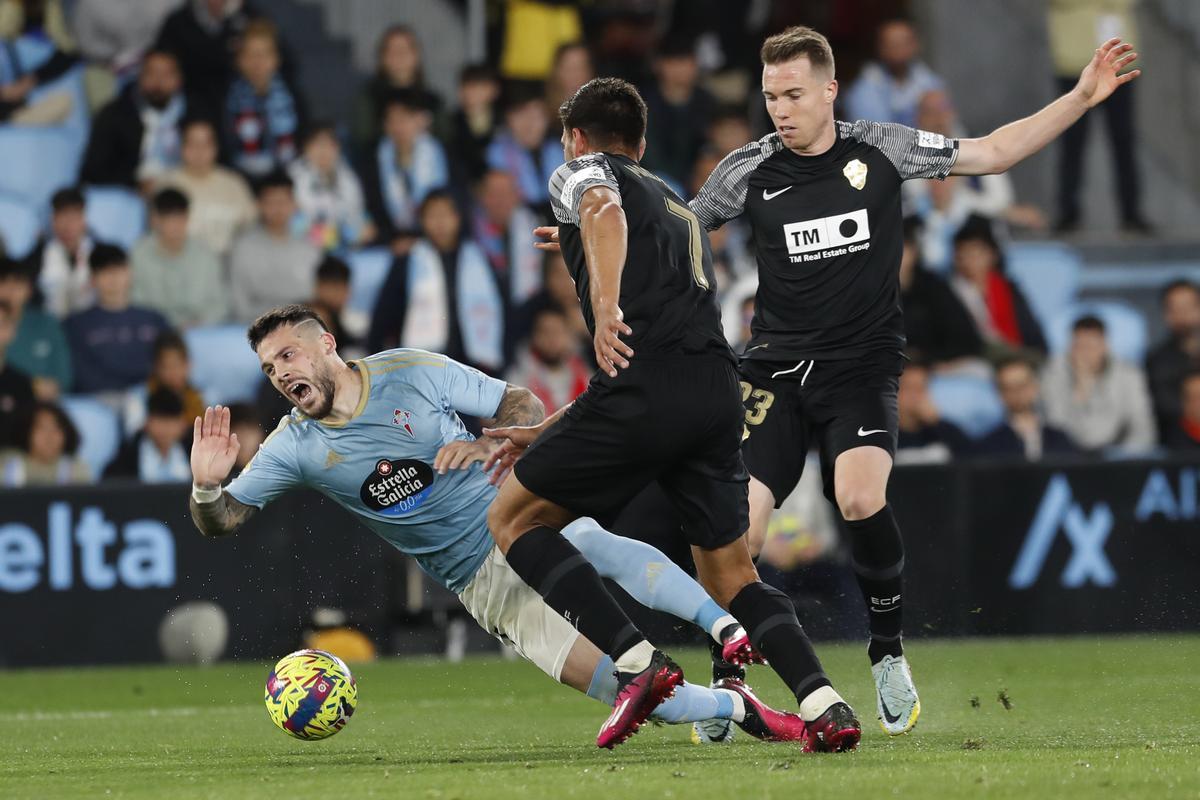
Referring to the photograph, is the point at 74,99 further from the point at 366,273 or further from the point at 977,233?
the point at 977,233

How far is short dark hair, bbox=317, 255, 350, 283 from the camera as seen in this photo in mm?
13461

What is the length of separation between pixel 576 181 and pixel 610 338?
541 mm

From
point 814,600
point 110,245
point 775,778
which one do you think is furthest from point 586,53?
point 775,778

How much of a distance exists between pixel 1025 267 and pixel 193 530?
24.1ft

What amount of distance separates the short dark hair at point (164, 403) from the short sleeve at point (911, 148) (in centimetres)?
639

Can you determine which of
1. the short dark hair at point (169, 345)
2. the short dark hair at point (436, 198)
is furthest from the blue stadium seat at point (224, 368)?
the short dark hair at point (436, 198)

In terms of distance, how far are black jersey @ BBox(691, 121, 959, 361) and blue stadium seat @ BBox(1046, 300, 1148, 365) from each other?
7.84 meters

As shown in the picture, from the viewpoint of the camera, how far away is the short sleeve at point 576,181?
252 inches

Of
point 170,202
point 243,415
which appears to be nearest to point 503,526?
point 243,415

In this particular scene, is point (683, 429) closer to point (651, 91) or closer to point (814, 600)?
point (814, 600)

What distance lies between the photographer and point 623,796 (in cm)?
551

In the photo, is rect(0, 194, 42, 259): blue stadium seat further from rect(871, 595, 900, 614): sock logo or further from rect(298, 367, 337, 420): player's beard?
rect(871, 595, 900, 614): sock logo

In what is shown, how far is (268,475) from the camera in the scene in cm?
738

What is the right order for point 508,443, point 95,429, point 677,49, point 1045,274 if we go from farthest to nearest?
point 1045,274
point 677,49
point 95,429
point 508,443
